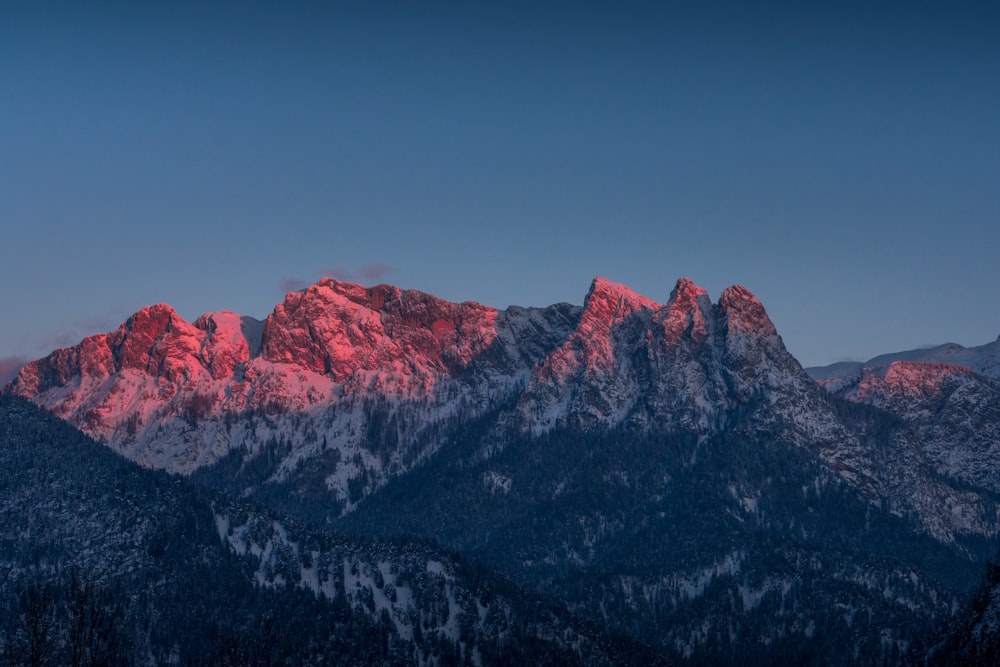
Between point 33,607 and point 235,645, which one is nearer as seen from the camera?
point 33,607

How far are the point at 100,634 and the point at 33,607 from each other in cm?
1044

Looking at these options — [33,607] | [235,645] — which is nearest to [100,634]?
[33,607]

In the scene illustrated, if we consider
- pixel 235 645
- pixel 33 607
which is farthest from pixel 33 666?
pixel 235 645

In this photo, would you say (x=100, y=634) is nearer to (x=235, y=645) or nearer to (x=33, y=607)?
(x=33, y=607)

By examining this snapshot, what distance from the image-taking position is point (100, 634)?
590ft

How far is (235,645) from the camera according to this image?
19850 centimetres

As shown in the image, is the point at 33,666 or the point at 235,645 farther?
the point at 235,645

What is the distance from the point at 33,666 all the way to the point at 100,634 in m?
11.1

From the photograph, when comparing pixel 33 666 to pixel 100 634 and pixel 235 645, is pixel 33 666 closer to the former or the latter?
pixel 100 634

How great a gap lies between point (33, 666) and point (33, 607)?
7.15m

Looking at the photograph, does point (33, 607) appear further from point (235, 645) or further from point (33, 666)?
point (235, 645)

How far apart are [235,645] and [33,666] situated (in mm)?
34260

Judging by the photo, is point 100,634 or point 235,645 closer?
point 100,634
